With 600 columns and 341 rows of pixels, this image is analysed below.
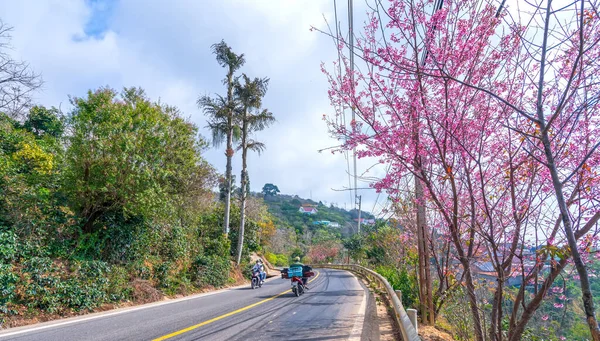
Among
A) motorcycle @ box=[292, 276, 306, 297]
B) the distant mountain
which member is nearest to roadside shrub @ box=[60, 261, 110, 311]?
motorcycle @ box=[292, 276, 306, 297]

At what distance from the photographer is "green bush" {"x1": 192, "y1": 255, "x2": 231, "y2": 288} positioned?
16141mm

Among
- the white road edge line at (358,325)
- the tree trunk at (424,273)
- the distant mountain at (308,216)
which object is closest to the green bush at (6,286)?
the white road edge line at (358,325)

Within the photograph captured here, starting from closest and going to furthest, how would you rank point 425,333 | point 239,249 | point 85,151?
point 425,333, point 85,151, point 239,249

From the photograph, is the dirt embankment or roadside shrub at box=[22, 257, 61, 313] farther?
roadside shrub at box=[22, 257, 61, 313]

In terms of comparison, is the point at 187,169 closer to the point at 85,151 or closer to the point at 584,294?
the point at 85,151

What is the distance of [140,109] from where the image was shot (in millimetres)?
12297

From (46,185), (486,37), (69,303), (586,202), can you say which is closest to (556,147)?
(586,202)

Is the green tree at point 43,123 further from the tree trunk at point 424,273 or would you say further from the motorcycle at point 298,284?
the tree trunk at point 424,273

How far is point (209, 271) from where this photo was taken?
1686cm

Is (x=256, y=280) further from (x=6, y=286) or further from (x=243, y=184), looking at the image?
(x=6, y=286)

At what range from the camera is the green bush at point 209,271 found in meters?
16.1

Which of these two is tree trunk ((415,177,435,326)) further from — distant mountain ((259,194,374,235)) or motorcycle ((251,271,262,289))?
distant mountain ((259,194,374,235))

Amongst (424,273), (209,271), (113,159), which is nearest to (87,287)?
(113,159)

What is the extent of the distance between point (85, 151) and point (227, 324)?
23.1ft
